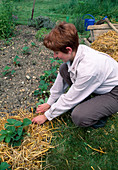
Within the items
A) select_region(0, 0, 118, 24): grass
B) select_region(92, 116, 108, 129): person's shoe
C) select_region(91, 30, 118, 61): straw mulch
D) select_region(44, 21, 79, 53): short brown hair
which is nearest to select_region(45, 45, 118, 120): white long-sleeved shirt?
select_region(44, 21, 79, 53): short brown hair

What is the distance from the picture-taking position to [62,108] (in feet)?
5.88

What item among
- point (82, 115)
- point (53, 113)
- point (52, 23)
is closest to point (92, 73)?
point (82, 115)

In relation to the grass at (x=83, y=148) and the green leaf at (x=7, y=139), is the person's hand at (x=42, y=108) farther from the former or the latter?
the green leaf at (x=7, y=139)

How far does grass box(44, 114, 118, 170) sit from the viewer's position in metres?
1.66

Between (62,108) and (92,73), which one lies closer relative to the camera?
(92,73)

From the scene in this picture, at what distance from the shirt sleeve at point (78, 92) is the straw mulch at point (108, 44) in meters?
1.56

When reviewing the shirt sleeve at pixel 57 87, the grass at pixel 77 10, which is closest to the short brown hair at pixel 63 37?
the shirt sleeve at pixel 57 87

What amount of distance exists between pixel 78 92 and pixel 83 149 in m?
0.61

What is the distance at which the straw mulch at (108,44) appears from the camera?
307cm

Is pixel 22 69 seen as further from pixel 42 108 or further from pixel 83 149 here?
pixel 83 149

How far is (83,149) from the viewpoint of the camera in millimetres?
1794

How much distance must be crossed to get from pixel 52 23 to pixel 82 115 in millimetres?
2984

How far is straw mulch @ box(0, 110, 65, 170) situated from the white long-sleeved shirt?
246 millimetres

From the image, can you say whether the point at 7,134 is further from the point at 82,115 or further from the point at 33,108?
the point at 82,115
